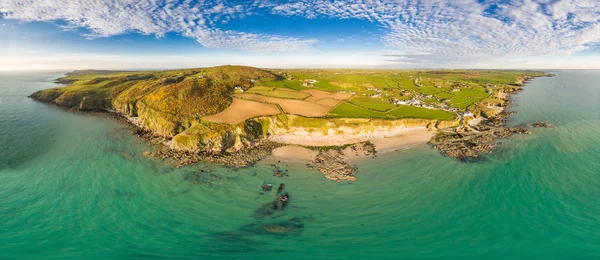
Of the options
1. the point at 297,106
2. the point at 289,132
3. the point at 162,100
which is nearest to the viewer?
the point at 289,132

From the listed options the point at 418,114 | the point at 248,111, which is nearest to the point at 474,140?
the point at 418,114

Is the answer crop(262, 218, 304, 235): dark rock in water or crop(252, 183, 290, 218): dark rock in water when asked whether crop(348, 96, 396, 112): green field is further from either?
crop(262, 218, 304, 235): dark rock in water

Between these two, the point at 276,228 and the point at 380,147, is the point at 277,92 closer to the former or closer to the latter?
the point at 380,147

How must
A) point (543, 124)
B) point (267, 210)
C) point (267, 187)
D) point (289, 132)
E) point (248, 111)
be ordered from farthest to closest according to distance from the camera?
point (543, 124) → point (248, 111) → point (289, 132) → point (267, 187) → point (267, 210)

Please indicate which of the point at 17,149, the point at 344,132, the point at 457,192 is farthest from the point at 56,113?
the point at 457,192

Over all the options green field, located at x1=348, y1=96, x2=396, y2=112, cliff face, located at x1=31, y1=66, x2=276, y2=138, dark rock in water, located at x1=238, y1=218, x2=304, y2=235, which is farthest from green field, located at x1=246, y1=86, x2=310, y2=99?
dark rock in water, located at x1=238, y1=218, x2=304, y2=235
